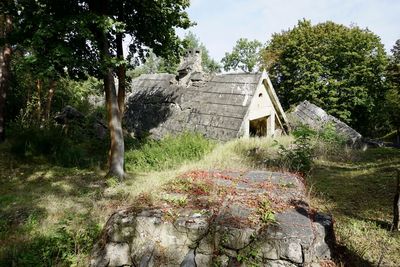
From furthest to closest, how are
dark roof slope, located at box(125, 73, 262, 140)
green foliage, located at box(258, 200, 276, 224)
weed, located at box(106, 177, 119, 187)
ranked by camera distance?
dark roof slope, located at box(125, 73, 262, 140) < weed, located at box(106, 177, 119, 187) < green foliage, located at box(258, 200, 276, 224)

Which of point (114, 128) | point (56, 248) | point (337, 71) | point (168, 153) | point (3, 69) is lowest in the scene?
point (56, 248)

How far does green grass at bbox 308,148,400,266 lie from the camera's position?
15.5ft

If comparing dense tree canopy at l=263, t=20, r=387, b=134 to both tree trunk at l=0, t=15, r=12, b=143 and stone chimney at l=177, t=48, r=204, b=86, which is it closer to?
stone chimney at l=177, t=48, r=204, b=86

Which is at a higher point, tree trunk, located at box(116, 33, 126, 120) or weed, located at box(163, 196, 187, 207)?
tree trunk, located at box(116, 33, 126, 120)

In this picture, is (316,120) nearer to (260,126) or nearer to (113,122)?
(260,126)

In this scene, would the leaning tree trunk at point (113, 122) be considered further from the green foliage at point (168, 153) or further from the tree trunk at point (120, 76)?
the green foliage at point (168, 153)

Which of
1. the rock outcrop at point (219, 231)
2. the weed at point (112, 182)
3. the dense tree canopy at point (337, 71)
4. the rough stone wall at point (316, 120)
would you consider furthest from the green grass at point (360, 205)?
the dense tree canopy at point (337, 71)

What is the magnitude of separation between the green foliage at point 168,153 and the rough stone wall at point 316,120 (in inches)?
337

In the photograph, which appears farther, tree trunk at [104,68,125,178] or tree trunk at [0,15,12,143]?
tree trunk at [0,15,12,143]

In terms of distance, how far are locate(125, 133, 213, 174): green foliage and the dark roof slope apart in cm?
112

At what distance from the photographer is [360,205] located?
21.5ft

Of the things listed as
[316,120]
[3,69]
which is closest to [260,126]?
[316,120]

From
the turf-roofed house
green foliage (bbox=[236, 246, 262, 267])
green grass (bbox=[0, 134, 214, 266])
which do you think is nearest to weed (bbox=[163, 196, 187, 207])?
green grass (bbox=[0, 134, 214, 266])

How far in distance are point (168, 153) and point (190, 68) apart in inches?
228
